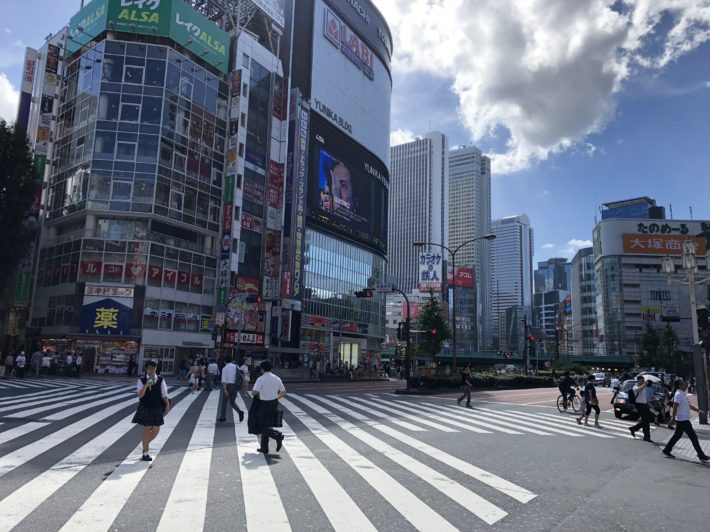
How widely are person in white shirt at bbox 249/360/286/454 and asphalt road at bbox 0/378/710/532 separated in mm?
323

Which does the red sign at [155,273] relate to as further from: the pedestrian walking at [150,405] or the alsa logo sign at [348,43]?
the alsa logo sign at [348,43]

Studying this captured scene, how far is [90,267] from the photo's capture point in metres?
42.2

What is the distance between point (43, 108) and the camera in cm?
4800

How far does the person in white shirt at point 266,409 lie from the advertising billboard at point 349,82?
63.6 metres

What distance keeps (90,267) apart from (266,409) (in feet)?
125

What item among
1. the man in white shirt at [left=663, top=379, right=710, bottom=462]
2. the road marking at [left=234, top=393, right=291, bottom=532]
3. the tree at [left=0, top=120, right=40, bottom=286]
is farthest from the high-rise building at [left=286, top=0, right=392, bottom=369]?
the road marking at [left=234, top=393, right=291, bottom=532]

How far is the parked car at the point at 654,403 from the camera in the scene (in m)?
17.5

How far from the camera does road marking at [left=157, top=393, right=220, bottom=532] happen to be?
5469mm

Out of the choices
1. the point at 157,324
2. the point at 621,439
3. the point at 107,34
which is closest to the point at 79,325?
the point at 157,324

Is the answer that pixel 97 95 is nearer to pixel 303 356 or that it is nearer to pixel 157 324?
pixel 157 324

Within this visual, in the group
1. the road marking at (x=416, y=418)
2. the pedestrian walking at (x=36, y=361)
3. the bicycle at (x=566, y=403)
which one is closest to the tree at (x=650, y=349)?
the bicycle at (x=566, y=403)

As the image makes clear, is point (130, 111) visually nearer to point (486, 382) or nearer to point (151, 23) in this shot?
point (151, 23)

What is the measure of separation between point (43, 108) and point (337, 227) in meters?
35.9

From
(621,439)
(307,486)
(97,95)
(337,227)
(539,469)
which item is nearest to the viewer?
(307,486)
